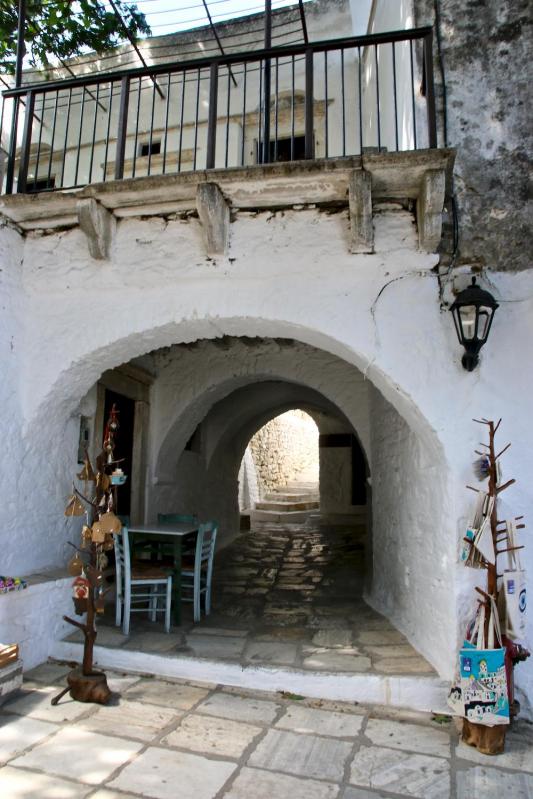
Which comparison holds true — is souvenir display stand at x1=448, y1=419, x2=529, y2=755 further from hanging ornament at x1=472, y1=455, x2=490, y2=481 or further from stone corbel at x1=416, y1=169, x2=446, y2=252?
stone corbel at x1=416, y1=169, x2=446, y2=252

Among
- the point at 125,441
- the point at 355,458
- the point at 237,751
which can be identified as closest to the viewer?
the point at 237,751

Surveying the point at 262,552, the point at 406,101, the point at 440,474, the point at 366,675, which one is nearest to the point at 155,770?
the point at 366,675

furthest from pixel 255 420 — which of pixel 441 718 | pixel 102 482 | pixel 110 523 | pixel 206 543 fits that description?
pixel 441 718

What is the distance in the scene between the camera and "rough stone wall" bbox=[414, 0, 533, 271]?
132 inches

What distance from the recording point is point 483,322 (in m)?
3.03

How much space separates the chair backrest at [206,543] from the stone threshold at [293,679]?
0.95 m

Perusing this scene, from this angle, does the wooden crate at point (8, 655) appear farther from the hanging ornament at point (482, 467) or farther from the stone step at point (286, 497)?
the stone step at point (286, 497)

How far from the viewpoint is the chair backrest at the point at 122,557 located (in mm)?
4008

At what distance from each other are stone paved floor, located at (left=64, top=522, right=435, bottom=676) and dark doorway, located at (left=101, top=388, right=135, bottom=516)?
4.23 feet

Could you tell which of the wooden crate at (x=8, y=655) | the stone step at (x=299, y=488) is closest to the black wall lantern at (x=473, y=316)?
the wooden crate at (x=8, y=655)

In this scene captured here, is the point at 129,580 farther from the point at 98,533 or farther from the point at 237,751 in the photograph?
the point at 237,751

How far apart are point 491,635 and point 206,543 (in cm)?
256

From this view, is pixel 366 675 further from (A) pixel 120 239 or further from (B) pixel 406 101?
(B) pixel 406 101

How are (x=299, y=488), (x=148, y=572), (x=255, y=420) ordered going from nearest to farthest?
1. (x=148, y=572)
2. (x=255, y=420)
3. (x=299, y=488)
